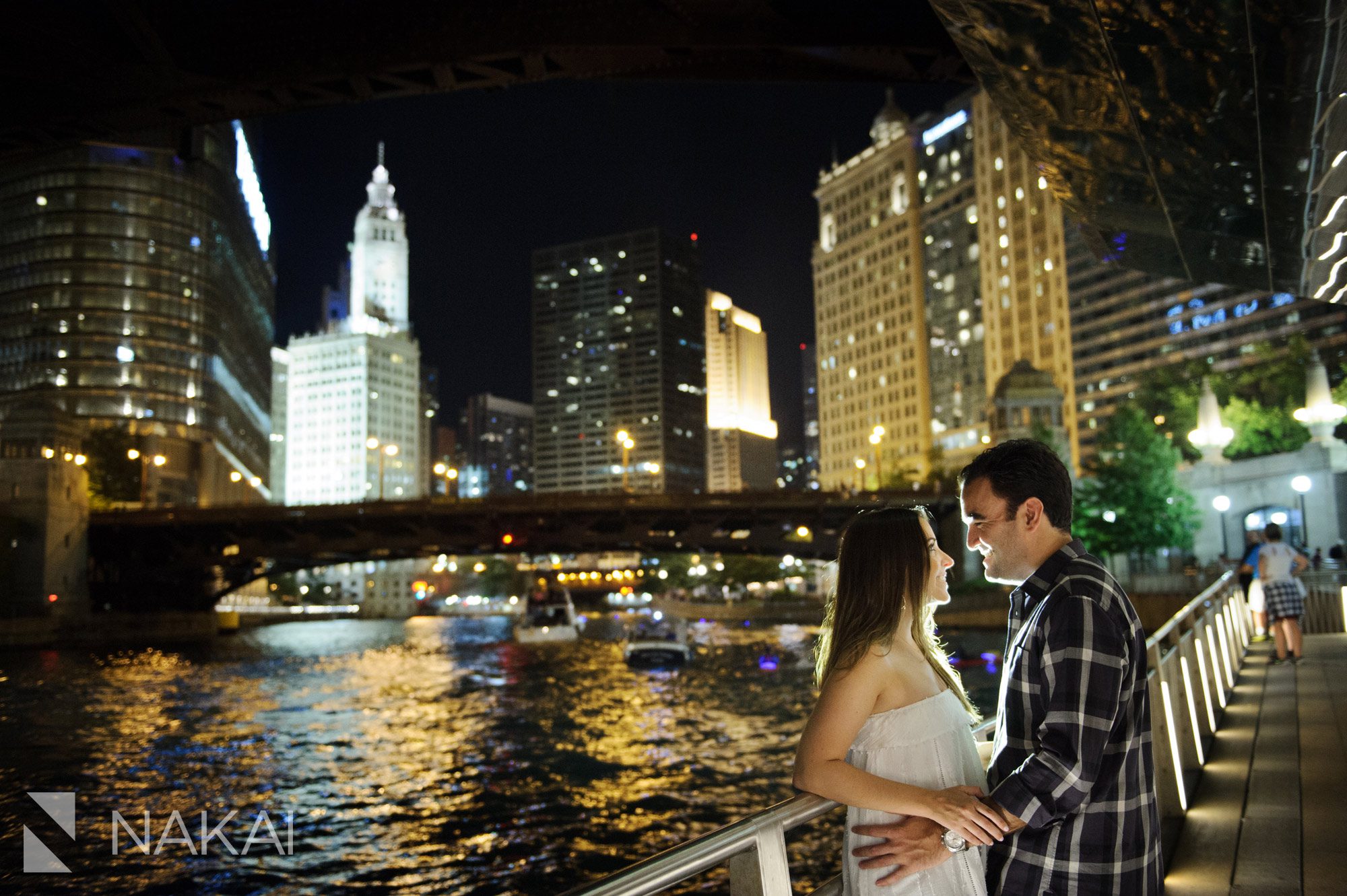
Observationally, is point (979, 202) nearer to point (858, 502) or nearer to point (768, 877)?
point (858, 502)

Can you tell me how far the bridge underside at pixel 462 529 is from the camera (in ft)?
217

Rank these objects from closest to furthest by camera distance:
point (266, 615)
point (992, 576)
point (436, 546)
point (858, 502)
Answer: point (992, 576) → point (858, 502) → point (436, 546) → point (266, 615)

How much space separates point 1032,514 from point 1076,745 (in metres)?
0.98

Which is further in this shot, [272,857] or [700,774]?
[700,774]

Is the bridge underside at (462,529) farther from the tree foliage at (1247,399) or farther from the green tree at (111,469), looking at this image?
the tree foliage at (1247,399)

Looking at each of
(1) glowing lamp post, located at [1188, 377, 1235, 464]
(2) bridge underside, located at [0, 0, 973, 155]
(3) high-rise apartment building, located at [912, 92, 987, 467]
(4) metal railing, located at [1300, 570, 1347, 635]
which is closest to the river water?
(4) metal railing, located at [1300, 570, 1347, 635]

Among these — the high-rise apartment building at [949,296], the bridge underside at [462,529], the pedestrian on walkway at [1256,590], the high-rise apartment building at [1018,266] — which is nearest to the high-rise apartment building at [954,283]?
the high-rise apartment building at [949,296]

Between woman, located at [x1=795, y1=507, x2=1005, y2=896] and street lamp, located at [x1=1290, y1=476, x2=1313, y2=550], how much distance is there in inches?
2354

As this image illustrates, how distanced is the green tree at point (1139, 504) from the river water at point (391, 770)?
24.7 meters

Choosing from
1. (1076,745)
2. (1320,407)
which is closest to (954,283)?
(1320,407)

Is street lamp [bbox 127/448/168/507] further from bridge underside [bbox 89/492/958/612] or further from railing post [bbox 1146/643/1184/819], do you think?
railing post [bbox 1146/643/1184/819]

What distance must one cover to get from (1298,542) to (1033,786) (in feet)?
198

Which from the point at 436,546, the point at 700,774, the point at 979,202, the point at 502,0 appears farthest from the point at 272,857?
the point at 979,202

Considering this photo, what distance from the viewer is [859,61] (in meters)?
15.7
